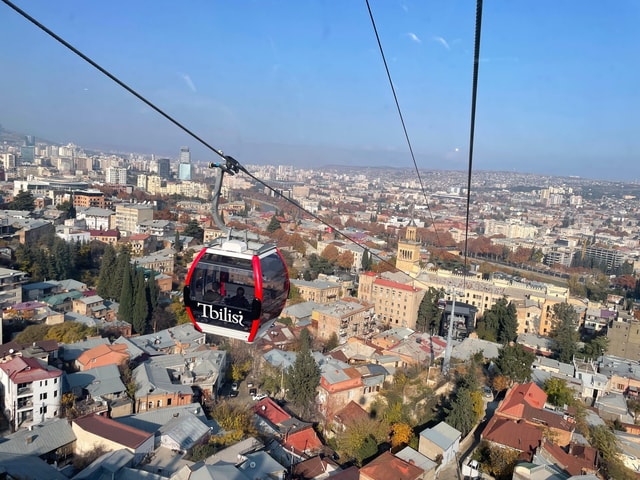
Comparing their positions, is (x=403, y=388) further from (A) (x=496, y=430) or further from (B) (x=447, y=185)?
(B) (x=447, y=185)

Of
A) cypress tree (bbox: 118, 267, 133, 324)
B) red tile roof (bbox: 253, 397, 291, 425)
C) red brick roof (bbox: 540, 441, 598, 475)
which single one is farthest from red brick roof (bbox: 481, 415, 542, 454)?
cypress tree (bbox: 118, 267, 133, 324)

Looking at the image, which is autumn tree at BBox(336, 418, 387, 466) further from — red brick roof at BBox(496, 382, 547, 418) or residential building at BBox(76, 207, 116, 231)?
residential building at BBox(76, 207, 116, 231)

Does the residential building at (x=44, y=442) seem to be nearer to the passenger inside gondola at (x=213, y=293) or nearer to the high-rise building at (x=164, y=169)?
the passenger inside gondola at (x=213, y=293)

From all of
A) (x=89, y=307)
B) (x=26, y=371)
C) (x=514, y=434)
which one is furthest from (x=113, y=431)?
(x=89, y=307)

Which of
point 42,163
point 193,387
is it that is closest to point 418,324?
point 193,387

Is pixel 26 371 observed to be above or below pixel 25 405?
above

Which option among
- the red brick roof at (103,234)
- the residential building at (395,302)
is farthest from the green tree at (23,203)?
the residential building at (395,302)

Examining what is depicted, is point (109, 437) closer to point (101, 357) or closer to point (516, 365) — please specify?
point (101, 357)
